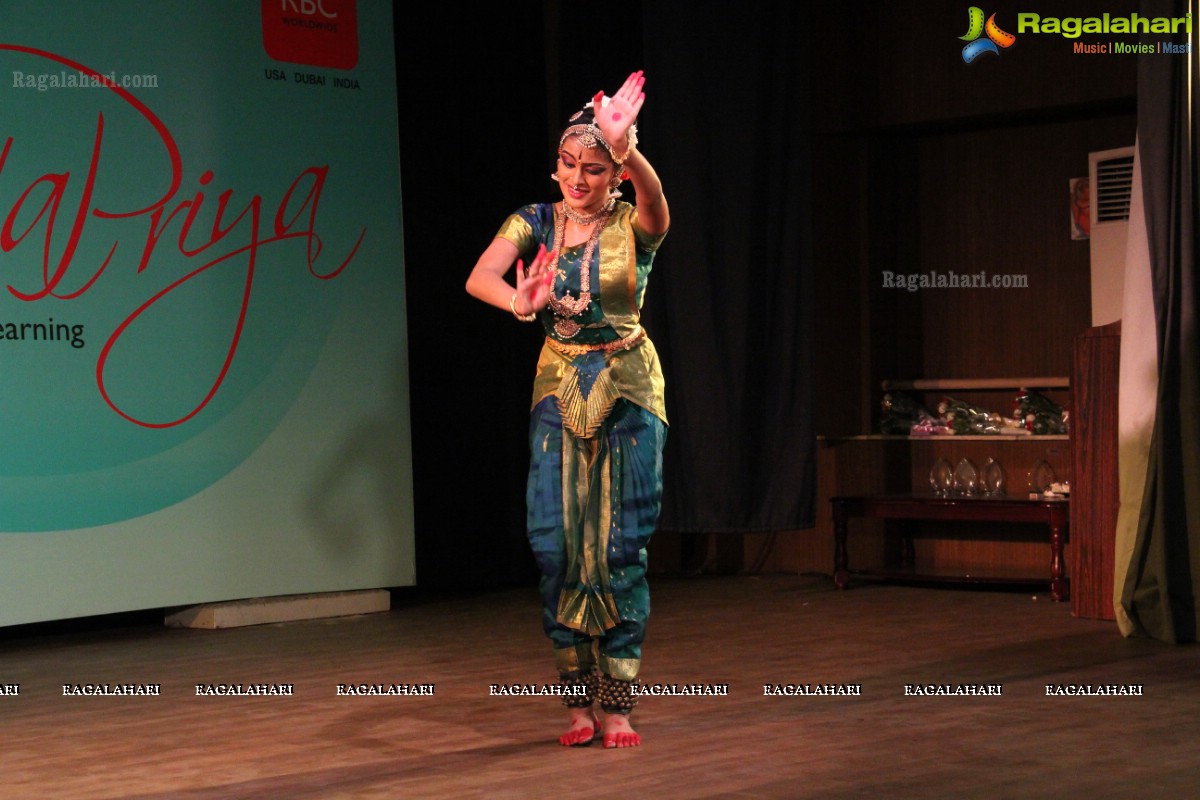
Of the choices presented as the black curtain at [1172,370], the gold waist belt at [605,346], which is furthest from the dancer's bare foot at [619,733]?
the black curtain at [1172,370]

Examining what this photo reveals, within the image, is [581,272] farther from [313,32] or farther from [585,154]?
[313,32]

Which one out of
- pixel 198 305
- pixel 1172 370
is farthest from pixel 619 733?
pixel 198 305

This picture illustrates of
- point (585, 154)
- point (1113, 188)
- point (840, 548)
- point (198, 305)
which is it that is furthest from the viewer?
point (840, 548)

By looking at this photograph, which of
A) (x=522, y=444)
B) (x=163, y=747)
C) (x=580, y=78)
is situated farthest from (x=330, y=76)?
(x=163, y=747)

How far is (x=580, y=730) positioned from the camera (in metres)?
3.52

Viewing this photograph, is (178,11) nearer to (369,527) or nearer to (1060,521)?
(369,527)

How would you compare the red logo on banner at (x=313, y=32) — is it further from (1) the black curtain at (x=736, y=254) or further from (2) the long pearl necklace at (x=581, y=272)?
(2) the long pearl necklace at (x=581, y=272)

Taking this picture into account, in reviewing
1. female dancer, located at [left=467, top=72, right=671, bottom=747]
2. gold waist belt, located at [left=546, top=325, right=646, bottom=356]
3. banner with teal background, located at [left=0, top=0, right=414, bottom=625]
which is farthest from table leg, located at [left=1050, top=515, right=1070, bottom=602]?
gold waist belt, located at [left=546, top=325, right=646, bottom=356]

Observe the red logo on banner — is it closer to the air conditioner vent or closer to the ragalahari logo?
the ragalahari logo

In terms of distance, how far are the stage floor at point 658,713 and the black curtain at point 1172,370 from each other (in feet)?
0.63

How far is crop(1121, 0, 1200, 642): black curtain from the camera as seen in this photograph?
197 inches

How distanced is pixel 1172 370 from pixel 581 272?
2533 millimetres

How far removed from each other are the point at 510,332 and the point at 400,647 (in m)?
2.34

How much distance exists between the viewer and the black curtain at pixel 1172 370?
5.02m
